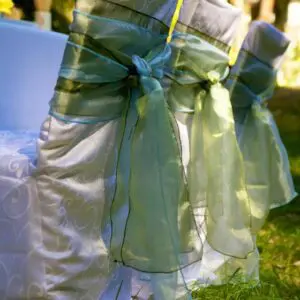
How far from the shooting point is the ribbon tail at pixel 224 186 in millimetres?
1870

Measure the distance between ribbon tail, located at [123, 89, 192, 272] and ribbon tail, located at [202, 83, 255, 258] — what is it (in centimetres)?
33

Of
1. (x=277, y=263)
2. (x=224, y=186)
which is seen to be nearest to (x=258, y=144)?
(x=224, y=186)

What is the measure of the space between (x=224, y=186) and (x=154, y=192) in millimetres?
436

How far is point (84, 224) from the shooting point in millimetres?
1538

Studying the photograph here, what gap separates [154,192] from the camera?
150 centimetres

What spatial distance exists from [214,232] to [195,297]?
0.25m

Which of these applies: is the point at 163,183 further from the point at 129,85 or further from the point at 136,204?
the point at 129,85

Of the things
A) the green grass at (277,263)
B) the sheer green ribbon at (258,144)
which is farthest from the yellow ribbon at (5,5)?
the green grass at (277,263)

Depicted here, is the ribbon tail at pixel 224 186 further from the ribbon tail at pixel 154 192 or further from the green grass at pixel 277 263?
the ribbon tail at pixel 154 192

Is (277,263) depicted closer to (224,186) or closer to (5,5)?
(224,186)

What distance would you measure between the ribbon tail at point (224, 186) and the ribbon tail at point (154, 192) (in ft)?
1.08

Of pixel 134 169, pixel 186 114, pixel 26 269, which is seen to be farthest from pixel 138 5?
pixel 26 269

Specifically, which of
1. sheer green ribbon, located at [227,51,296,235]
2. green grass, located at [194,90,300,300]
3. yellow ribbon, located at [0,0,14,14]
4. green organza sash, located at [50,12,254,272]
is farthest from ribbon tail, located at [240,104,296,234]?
yellow ribbon, located at [0,0,14,14]

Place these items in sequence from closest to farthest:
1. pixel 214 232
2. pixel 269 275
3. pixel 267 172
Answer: pixel 214 232 < pixel 267 172 < pixel 269 275
